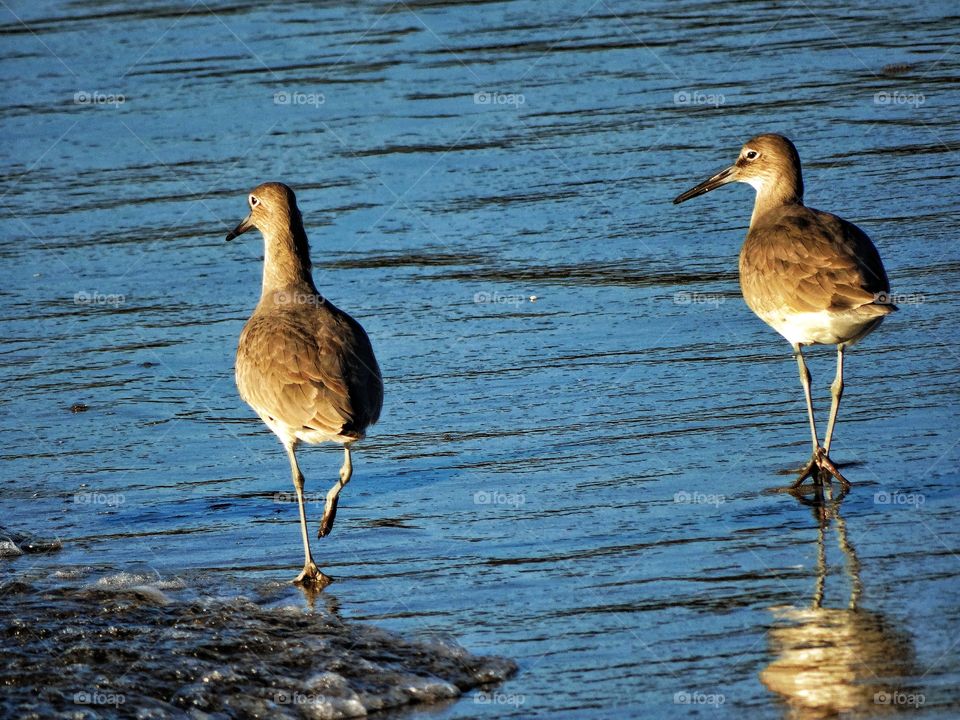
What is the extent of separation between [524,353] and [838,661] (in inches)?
166

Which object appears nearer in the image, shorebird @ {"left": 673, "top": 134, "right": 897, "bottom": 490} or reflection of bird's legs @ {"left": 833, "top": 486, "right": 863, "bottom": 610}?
reflection of bird's legs @ {"left": 833, "top": 486, "right": 863, "bottom": 610}

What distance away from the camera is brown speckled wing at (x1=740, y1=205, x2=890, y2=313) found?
305 inches

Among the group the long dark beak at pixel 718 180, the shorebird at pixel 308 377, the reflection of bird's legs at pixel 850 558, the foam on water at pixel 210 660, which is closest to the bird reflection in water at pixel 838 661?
the reflection of bird's legs at pixel 850 558

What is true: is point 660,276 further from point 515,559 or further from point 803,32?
point 803,32

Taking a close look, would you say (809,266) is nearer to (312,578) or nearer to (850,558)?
(850,558)

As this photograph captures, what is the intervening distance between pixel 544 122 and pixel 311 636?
8817mm

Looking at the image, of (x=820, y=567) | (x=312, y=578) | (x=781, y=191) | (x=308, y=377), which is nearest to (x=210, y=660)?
(x=312, y=578)

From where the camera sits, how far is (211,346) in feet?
33.0

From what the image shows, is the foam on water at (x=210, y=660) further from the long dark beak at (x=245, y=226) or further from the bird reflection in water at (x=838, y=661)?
the long dark beak at (x=245, y=226)

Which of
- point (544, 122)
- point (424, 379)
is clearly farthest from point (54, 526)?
point (544, 122)

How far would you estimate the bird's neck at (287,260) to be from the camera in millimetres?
8406

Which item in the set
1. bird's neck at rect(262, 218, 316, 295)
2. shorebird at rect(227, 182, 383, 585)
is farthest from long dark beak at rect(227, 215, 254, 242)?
shorebird at rect(227, 182, 383, 585)

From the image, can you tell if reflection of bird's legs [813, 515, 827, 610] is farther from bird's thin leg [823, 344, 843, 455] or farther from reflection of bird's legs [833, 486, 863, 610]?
bird's thin leg [823, 344, 843, 455]

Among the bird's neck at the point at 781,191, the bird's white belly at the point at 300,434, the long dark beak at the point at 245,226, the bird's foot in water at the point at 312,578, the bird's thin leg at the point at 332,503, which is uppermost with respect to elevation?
the bird's neck at the point at 781,191
